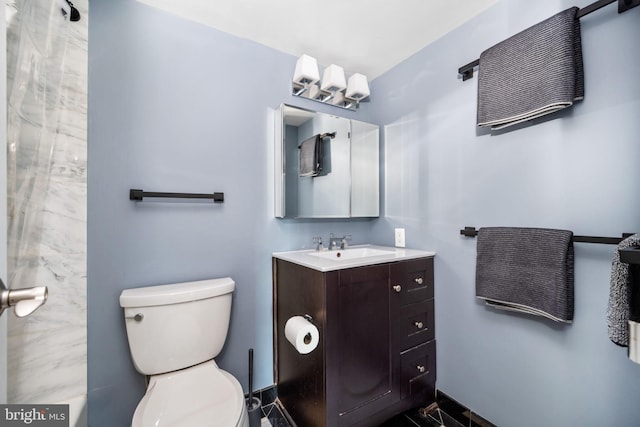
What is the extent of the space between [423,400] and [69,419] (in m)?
1.64

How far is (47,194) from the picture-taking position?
33.7 inches

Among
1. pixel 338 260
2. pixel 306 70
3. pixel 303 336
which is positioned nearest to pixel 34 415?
pixel 303 336

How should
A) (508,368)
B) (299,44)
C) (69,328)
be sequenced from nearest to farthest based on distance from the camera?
(69,328) → (508,368) → (299,44)

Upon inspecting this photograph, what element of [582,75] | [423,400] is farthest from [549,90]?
[423,400]

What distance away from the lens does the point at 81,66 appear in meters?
0.96

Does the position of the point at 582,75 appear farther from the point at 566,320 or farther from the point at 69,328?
the point at 69,328

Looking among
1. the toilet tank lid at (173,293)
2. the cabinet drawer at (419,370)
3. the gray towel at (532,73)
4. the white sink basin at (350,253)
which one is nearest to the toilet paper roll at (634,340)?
the gray towel at (532,73)

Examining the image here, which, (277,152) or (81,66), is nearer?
(81,66)

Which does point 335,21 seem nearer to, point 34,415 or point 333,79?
point 333,79

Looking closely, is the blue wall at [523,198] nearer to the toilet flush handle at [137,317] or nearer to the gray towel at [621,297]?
the gray towel at [621,297]

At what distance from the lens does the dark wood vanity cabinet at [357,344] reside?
3.98 ft

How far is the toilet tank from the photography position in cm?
115

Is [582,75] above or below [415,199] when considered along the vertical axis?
above

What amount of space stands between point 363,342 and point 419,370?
1.69ft
